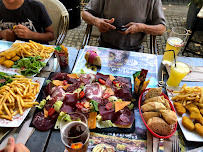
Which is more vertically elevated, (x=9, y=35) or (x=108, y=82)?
(x=9, y=35)

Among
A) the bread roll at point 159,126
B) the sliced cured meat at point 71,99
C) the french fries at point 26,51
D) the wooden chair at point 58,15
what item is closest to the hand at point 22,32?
the french fries at point 26,51

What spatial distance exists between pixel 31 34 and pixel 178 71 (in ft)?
6.38

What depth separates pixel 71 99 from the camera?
1375 mm

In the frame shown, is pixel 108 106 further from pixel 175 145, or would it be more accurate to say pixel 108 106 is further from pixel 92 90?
pixel 175 145

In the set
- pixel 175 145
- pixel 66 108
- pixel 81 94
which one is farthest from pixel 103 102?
A: pixel 175 145

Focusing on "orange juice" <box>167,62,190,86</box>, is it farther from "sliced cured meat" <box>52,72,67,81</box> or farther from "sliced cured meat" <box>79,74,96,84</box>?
"sliced cured meat" <box>52,72,67,81</box>

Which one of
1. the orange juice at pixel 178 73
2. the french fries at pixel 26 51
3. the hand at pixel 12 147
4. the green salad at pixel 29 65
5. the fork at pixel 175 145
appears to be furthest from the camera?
the french fries at pixel 26 51

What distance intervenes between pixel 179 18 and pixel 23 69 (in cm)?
567

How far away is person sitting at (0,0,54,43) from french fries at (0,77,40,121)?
3.10 ft

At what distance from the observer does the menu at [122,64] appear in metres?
1.81

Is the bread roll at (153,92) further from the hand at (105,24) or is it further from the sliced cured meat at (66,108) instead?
the hand at (105,24)

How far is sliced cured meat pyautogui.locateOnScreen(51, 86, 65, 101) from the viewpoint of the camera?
141cm

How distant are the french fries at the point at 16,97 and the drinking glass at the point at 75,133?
44 cm

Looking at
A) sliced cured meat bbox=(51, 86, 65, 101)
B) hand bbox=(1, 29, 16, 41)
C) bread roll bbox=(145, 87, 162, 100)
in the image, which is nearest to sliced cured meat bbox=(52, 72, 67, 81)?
sliced cured meat bbox=(51, 86, 65, 101)
